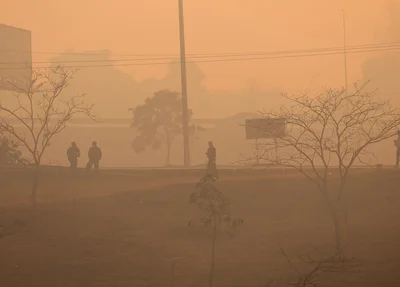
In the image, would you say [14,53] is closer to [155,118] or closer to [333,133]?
[155,118]

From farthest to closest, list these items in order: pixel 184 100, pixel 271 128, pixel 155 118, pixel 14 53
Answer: pixel 155 118, pixel 14 53, pixel 184 100, pixel 271 128

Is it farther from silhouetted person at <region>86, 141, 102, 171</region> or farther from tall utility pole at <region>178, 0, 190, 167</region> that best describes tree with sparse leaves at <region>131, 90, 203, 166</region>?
silhouetted person at <region>86, 141, 102, 171</region>

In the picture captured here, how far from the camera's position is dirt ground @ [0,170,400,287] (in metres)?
15.9

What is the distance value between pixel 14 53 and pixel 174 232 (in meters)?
32.2

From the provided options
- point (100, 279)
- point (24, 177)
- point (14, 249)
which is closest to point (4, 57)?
point (24, 177)

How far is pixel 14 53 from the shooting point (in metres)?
47.5

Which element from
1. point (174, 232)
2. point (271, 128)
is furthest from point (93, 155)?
point (271, 128)

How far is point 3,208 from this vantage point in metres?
22.8

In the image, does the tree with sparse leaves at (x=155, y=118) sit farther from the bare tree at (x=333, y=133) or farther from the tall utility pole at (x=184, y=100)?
the bare tree at (x=333, y=133)

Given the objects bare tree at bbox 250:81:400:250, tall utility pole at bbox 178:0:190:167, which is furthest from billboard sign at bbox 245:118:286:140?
tall utility pole at bbox 178:0:190:167

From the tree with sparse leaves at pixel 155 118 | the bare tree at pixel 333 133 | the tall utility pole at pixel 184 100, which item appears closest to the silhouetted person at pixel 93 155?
the tall utility pole at pixel 184 100

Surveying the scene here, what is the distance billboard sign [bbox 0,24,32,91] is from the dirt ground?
62.9 ft

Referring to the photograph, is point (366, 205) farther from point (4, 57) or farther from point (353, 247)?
point (4, 57)

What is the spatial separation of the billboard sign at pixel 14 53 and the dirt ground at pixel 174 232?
19.2 metres
